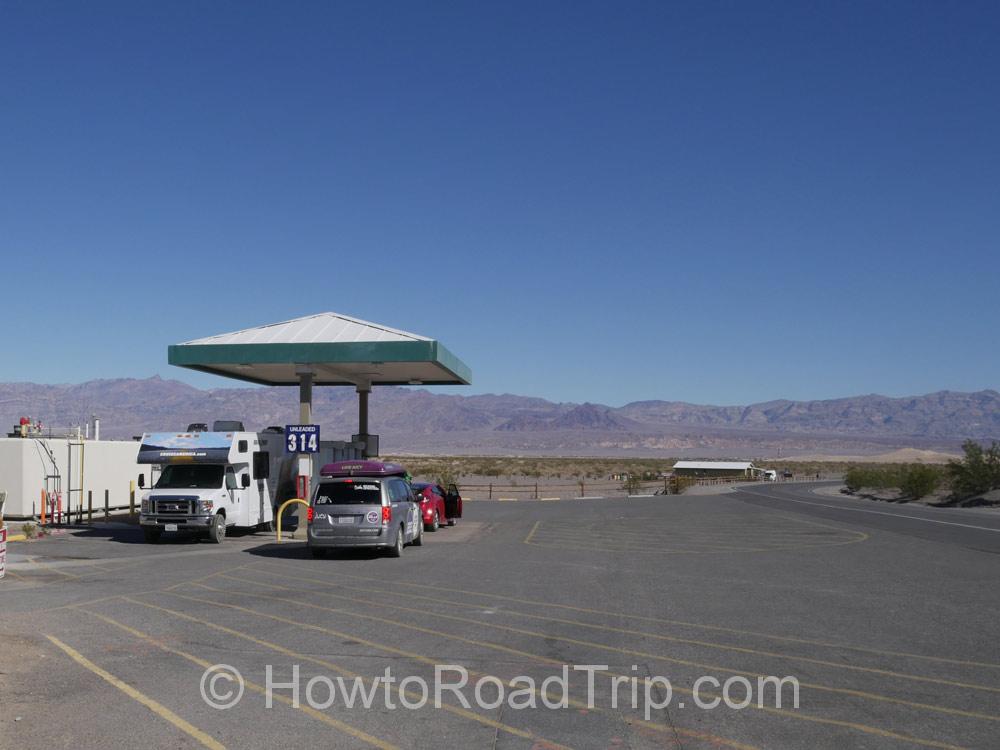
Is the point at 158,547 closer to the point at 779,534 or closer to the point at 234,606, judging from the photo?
the point at 234,606

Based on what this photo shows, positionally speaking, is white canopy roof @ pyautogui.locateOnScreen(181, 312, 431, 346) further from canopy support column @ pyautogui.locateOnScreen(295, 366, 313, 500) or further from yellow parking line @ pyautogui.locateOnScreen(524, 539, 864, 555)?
yellow parking line @ pyautogui.locateOnScreen(524, 539, 864, 555)

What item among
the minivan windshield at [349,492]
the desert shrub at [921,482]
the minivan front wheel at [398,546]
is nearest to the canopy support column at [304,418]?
the minivan windshield at [349,492]

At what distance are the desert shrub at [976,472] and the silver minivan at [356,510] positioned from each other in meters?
38.9

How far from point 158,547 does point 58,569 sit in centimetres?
510

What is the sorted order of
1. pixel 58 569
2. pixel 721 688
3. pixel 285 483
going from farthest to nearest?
1. pixel 285 483
2. pixel 58 569
3. pixel 721 688

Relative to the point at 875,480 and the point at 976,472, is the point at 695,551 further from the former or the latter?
the point at 875,480

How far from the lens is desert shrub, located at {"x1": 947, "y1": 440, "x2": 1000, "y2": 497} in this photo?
5066cm

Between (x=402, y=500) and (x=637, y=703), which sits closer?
(x=637, y=703)

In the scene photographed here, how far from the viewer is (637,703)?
8.51 meters

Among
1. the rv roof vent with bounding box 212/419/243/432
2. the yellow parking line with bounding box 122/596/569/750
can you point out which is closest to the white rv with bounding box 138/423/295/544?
the rv roof vent with bounding box 212/419/243/432

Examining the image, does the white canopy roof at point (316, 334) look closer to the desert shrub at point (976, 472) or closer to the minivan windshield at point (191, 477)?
the minivan windshield at point (191, 477)

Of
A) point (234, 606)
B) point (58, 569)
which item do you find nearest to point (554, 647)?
point (234, 606)

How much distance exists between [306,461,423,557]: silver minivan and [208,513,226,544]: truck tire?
13.7ft

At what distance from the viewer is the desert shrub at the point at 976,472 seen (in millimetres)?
50656
